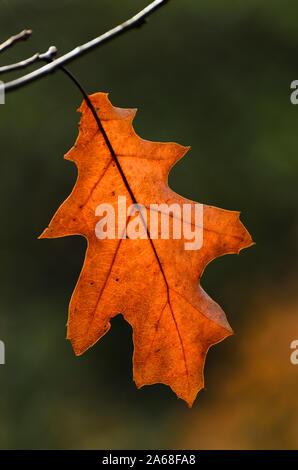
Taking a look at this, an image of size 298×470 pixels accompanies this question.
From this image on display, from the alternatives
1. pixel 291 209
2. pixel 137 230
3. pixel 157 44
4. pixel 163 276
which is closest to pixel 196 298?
pixel 163 276

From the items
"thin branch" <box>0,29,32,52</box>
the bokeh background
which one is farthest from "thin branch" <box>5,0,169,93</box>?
the bokeh background

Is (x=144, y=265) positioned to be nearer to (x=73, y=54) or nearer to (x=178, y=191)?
(x=73, y=54)

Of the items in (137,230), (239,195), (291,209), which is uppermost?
(137,230)

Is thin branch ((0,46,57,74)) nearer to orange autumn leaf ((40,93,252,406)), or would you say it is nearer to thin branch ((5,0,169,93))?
thin branch ((5,0,169,93))

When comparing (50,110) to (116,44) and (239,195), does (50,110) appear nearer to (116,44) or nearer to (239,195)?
(116,44)

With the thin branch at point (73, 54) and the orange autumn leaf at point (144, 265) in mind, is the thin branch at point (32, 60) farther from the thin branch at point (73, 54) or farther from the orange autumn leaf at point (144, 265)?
the orange autumn leaf at point (144, 265)

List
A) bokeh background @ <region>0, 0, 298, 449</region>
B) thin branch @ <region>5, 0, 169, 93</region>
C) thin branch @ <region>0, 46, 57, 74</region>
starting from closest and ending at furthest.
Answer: thin branch @ <region>5, 0, 169, 93</region>, thin branch @ <region>0, 46, 57, 74</region>, bokeh background @ <region>0, 0, 298, 449</region>
